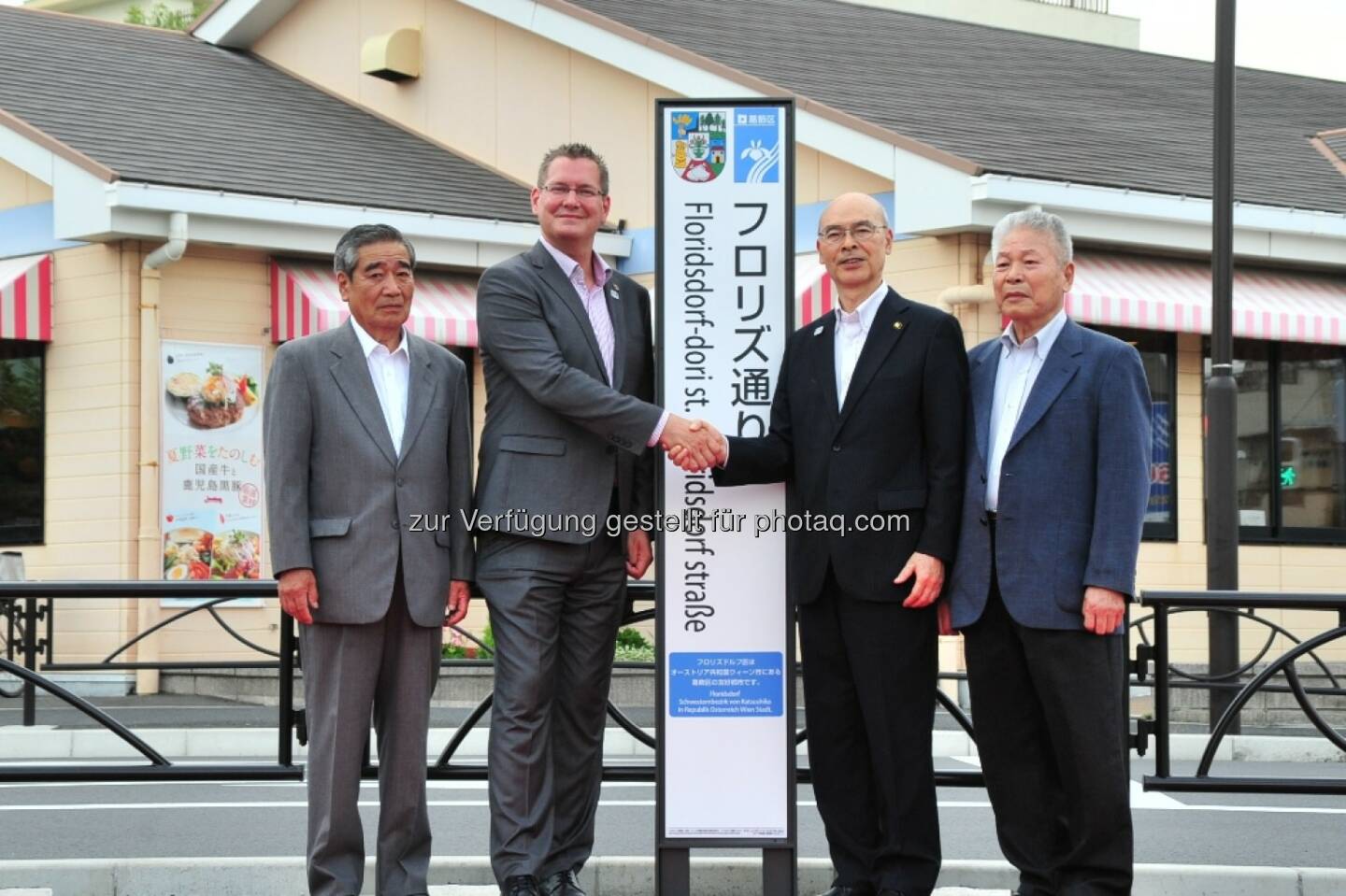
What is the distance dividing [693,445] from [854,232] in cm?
91

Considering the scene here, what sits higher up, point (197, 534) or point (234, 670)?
point (197, 534)

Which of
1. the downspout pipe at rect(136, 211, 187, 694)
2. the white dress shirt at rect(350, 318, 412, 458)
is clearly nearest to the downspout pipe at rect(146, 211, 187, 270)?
the downspout pipe at rect(136, 211, 187, 694)

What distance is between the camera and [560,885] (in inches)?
238

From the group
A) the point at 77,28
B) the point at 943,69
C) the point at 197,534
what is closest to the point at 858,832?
the point at 197,534

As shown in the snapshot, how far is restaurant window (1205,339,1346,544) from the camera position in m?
16.7

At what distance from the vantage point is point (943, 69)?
19891 mm

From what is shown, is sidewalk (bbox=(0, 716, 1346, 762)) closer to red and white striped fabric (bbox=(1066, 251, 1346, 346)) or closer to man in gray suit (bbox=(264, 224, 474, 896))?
red and white striped fabric (bbox=(1066, 251, 1346, 346))

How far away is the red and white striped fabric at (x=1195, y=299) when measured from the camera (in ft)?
48.6

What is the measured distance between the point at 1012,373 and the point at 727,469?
1014mm

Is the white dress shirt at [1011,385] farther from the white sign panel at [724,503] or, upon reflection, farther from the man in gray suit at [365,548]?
the man in gray suit at [365,548]

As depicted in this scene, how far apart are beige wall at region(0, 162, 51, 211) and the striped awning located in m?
2.22

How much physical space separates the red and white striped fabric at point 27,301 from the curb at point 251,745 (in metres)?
4.24

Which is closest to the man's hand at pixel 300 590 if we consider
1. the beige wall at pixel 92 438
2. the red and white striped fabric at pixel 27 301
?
the beige wall at pixel 92 438

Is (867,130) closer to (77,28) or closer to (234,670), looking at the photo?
(234,670)
